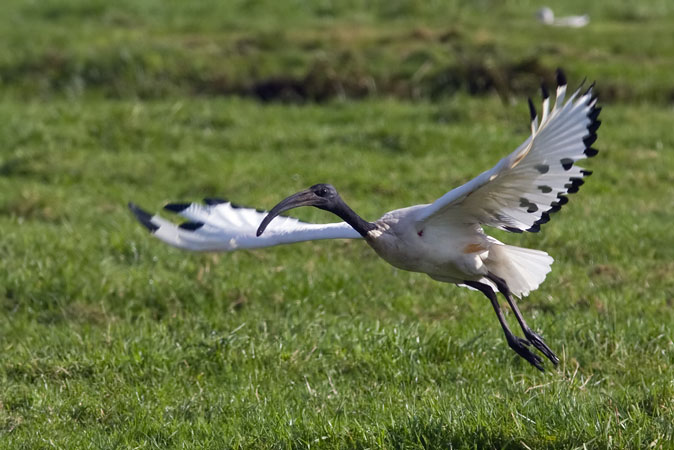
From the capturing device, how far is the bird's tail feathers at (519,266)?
563 cm

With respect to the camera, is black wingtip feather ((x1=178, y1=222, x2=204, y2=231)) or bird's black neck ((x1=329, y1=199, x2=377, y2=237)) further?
black wingtip feather ((x1=178, y1=222, x2=204, y2=231))

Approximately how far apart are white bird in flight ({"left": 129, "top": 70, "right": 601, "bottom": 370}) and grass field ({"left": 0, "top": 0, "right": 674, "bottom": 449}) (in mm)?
606

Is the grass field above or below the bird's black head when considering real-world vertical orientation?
below

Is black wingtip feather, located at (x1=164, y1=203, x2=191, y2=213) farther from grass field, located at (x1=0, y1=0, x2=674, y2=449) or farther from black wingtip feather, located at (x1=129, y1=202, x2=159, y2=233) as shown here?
grass field, located at (x1=0, y1=0, x2=674, y2=449)

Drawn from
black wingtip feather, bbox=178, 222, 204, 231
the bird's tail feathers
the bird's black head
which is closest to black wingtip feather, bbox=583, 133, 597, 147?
the bird's tail feathers

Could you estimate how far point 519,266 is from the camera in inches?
223

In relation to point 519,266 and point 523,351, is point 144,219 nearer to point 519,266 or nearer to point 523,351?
point 519,266

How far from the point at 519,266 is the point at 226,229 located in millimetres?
1652

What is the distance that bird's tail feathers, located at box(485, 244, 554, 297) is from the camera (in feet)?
18.5

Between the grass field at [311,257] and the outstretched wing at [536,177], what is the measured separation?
901mm

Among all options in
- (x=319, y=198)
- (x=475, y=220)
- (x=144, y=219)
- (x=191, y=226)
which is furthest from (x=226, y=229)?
(x=475, y=220)

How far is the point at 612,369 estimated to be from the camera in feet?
19.2

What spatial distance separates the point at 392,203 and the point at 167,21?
32.6ft

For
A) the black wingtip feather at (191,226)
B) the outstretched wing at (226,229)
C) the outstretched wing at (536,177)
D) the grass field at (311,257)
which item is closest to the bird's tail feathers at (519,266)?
the outstretched wing at (536,177)
